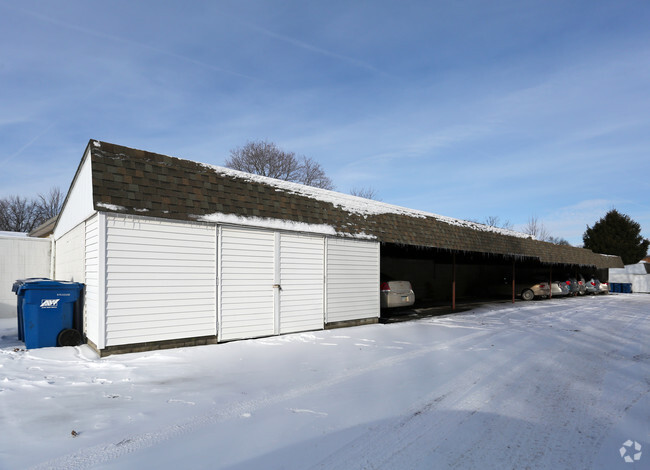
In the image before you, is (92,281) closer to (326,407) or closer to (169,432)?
(169,432)

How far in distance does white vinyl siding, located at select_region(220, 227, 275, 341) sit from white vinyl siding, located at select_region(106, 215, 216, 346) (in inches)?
11.7

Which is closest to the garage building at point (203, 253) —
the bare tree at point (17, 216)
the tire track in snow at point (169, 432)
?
the tire track in snow at point (169, 432)

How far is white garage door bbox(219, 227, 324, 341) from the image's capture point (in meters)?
8.52

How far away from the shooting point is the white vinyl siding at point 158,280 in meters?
7.04

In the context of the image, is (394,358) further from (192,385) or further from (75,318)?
(75,318)

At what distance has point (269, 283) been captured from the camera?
921 cm

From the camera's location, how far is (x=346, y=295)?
436 inches

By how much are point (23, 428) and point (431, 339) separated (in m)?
7.48

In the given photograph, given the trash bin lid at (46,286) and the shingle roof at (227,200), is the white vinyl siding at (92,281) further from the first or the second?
the shingle roof at (227,200)

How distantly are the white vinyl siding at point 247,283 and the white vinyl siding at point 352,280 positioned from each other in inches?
75.3

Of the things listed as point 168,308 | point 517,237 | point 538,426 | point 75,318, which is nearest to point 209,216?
point 168,308

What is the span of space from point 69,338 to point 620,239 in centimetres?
5146

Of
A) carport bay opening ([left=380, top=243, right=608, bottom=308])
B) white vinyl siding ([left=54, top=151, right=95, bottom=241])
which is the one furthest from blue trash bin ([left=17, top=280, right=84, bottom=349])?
carport bay opening ([left=380, top=243, right=608, bottom=308])

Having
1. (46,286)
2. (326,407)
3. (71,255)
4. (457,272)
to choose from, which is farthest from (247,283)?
(457,272)
